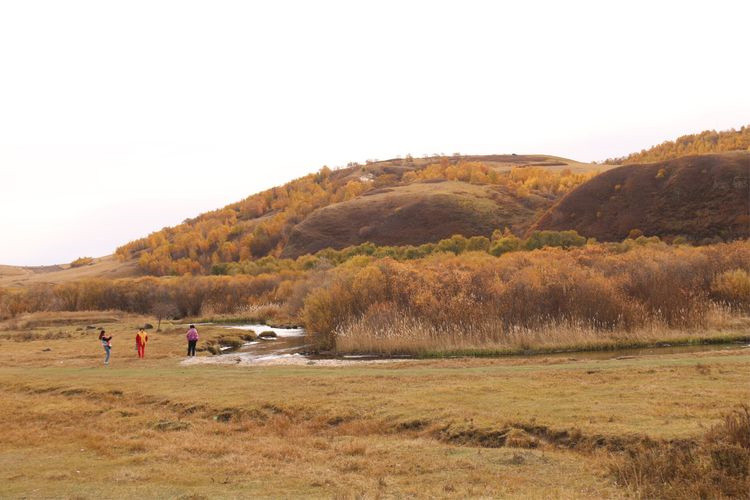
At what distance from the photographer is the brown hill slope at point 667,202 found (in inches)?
3898

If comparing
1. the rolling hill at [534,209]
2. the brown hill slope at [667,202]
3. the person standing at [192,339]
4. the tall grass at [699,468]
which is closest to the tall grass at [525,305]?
the person standing at [192,339]

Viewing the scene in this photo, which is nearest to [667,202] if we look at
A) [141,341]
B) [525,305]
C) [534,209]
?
[534,209]

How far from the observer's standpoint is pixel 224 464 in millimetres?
15750

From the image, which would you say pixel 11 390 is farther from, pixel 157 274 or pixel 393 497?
pixel 157 274

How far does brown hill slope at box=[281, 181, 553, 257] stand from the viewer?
14815 cm

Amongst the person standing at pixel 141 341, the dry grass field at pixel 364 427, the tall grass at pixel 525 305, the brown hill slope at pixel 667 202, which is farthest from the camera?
the brown hill slope at pixel 667 202

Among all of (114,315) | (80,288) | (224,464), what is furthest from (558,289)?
(80,288)

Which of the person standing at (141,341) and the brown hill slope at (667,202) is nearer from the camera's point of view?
the person standing at (141,341)

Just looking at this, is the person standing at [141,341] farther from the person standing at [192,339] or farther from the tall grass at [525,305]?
the tall grass at [525,305]

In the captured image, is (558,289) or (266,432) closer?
(266,432)

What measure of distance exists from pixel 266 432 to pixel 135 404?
7368 mm

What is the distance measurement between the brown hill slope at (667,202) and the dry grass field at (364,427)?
7866 centimetres

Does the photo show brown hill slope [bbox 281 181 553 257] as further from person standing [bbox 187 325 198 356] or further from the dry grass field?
the dry grass field

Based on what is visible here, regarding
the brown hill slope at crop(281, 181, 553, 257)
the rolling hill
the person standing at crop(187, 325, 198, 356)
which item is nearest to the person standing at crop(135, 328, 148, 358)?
the person standing at crop(187, 325, 198, 356)
